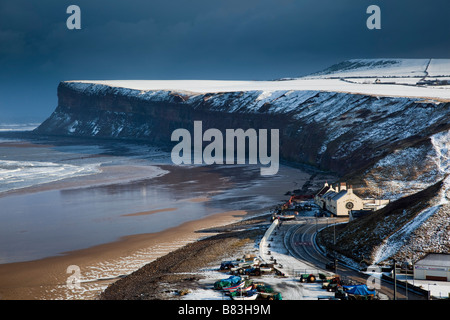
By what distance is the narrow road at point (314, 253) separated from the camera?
28881mm

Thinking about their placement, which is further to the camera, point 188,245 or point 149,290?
point 188,245

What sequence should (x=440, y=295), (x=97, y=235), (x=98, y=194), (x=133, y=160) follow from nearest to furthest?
(x=440, y=295), (x=97, y=235), (x=98, y=194), (x=133, y=160)

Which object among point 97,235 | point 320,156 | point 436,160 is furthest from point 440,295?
point 320,156

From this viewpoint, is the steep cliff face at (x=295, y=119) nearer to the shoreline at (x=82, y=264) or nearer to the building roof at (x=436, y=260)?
the shoreline at (x=82, y=264)

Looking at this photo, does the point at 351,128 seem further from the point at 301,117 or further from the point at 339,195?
the point at 339,195

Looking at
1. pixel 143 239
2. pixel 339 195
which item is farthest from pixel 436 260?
pixel 143 239

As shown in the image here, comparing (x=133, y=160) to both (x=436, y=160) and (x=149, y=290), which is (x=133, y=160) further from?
(x=149, y=290)

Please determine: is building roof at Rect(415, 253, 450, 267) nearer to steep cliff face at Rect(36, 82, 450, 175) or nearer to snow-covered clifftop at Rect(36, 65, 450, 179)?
steep cliff face at Rect(36, 82, 450, 175)

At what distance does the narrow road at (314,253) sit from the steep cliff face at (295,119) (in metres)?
19.2

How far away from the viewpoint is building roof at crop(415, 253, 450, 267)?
30391 mm

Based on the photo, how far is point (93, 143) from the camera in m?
155

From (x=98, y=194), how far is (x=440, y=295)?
46340 millimetres

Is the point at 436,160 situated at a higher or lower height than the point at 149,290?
higher

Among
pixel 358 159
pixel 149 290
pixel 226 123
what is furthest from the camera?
pixel 226 123
